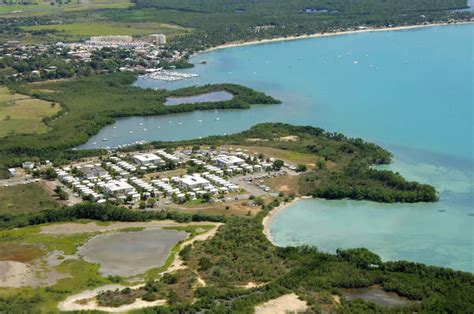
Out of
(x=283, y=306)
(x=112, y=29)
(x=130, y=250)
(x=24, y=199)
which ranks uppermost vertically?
A: (x=112, y=29)

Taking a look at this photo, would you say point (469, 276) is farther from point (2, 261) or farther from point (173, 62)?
point (173, 62)

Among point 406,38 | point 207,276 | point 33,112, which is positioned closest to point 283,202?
point 207,276

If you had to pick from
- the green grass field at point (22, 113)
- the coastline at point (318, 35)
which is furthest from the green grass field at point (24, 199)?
the coastline at point (318, 35)

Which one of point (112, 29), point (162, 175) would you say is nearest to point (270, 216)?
point (162, 175)

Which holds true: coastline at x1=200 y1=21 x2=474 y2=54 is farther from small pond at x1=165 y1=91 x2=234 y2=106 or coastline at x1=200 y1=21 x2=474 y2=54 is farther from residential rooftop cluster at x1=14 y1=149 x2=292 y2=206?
residential rooftop cluster at x1=14 y1=149 x2=292 y2=206

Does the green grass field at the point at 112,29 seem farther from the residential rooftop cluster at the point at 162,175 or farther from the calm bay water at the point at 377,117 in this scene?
the residential rooftop cluster at the point at 162,175

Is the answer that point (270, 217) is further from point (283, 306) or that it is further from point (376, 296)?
point (283, 306)
